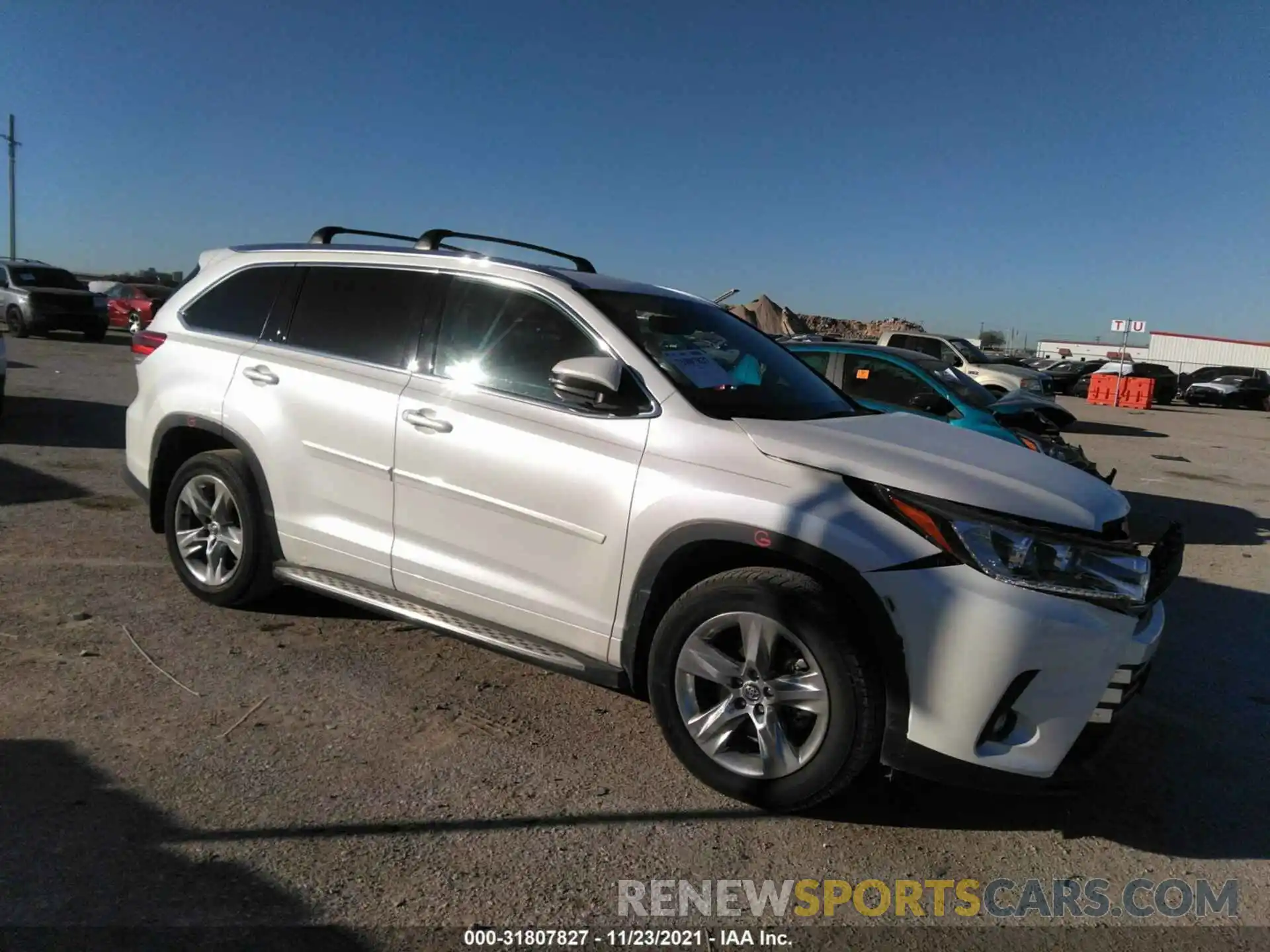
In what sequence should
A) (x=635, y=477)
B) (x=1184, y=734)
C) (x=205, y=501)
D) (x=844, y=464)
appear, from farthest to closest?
(x=205, y=501)
(x=1184, y=734)
(x=635, y=477)
(x=844, y=464)

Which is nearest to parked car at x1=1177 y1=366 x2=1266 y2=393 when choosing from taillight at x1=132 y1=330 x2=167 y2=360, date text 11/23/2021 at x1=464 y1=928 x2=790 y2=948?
taillight at x1=132 y1=330 x2=167 y2=360

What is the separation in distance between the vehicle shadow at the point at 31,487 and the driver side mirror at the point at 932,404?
7046 millimetres

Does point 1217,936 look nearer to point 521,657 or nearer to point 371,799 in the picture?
point 521,657

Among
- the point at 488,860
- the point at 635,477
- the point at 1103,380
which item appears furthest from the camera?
the point at 1103,380

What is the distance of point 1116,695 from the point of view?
2.91 meters

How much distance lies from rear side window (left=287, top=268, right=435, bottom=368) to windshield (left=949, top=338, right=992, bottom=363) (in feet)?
55.4

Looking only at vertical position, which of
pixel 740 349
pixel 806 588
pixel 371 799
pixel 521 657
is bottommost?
pixel 371 799

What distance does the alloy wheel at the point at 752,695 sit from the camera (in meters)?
3.03

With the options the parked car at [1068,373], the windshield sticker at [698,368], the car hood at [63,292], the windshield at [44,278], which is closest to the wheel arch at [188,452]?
the windshield sticker at [698,368]

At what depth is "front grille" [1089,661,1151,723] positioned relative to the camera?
288cm

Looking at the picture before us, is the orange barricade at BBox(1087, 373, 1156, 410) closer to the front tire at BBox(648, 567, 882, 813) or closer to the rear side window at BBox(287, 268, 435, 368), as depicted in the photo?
the rear side window at BBox(287, 268, 435, 368)

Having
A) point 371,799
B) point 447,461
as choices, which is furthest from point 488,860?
point 447,461

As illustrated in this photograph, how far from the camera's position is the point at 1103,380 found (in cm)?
2972

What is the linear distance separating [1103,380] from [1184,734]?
2902cm
